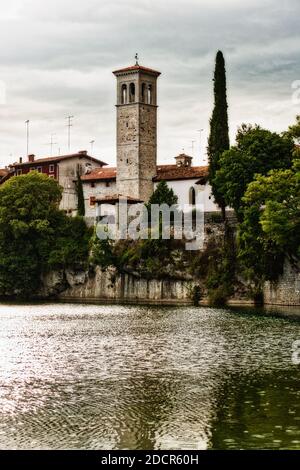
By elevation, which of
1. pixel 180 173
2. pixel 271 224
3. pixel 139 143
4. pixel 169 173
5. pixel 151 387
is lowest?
pixel 151 387

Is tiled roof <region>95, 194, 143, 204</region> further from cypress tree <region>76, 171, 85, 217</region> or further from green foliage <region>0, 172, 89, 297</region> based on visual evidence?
cypress tree <region>76, 171, 85, 217</region>

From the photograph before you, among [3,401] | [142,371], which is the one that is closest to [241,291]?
[142,371]

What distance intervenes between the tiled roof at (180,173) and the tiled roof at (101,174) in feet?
19.6

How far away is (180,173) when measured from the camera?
87938 millimetres

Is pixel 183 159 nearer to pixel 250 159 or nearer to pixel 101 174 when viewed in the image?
pixel 101 174

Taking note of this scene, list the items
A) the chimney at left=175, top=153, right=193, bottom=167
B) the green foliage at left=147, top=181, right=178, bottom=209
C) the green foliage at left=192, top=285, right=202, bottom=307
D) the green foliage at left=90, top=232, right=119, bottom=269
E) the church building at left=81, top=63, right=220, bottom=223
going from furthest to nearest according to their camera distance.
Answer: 1. the chimney at left=175, top=153, right=193, bottom=167
2. the church building at left=81, top=63, right=220, bottom=223
3. the green foliage at left=147, top=181, right=178, bottom=209
4. the green foliage at left=90, top=232, right=119, bottom=269
5. the green foliage at left=192, top=285, right=202, bottom=307

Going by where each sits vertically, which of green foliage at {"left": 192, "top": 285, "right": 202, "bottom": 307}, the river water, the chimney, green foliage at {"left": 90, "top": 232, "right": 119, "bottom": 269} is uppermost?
the chimney

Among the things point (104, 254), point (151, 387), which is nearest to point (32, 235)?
point (104, 254)

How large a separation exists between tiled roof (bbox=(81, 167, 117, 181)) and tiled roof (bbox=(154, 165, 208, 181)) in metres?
5.96

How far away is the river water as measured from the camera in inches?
715

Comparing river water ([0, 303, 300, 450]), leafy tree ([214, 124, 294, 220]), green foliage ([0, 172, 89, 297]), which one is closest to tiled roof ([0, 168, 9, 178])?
green foliage ([0, 172, 89, 297])

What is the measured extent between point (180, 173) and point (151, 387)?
64779mm

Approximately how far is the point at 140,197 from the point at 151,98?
448 inches

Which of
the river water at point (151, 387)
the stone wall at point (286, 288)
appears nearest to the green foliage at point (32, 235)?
the stone wall at point (286, 288)
